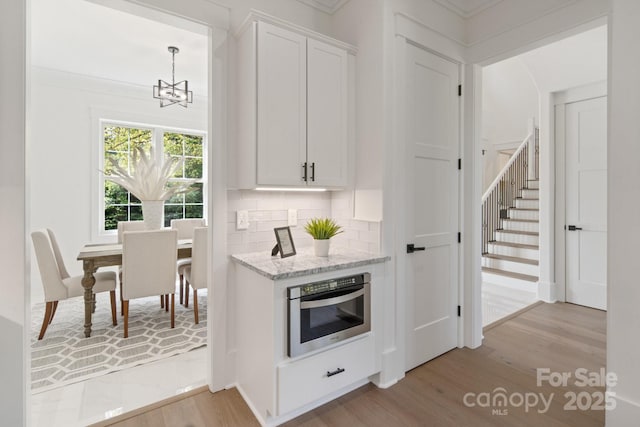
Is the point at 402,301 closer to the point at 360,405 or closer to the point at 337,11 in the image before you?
the point at 360,405

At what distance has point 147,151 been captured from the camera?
511 cm

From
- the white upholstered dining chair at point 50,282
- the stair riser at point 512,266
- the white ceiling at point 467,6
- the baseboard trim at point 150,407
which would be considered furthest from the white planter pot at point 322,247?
the stair riser at point 512,266

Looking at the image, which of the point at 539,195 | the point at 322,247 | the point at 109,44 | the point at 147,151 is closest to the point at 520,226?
the point at 539,195

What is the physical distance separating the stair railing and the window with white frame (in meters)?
5.01

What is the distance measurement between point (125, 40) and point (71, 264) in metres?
3.14

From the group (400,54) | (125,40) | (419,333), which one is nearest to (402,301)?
(419,333)

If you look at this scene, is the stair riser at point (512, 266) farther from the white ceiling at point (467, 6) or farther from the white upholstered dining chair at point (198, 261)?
the white upholstered dining chair at point (198, 261)

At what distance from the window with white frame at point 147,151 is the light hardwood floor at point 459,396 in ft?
10.1

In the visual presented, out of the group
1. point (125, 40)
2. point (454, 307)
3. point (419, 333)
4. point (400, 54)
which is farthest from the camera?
point (125, 40)

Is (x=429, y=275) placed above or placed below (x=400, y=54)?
below

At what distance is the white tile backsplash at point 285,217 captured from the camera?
227cm

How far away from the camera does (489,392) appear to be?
216 cm

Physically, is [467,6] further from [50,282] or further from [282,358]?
[50,282]

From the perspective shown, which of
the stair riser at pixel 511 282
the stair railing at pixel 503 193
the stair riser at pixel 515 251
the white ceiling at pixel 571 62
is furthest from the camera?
the stair railing at pixel 503 193
